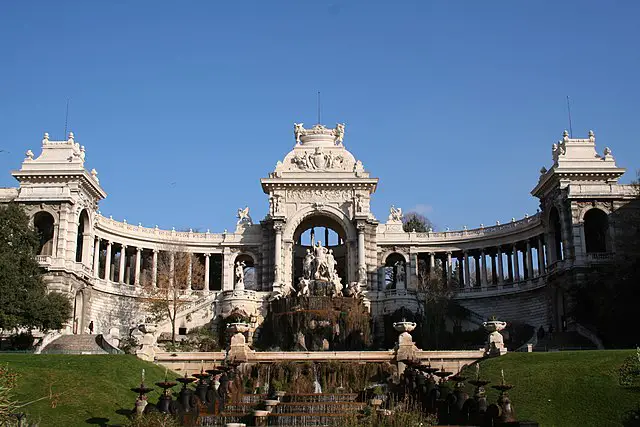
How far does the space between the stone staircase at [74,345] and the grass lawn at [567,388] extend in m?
30.1

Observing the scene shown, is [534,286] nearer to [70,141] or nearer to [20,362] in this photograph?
[70,141]

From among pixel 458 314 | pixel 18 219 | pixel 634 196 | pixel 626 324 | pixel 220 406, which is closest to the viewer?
pixel 220 406

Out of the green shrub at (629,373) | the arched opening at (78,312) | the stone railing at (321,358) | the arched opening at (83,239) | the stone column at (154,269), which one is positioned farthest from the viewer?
the stone column at (154,269)

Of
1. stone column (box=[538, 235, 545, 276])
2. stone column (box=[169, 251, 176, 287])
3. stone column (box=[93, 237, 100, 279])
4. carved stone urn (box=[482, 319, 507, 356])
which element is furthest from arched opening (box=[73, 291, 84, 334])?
stone column (box=[538, 235, 545, 276])

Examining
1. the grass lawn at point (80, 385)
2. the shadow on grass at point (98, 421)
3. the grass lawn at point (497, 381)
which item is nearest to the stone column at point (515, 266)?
the grass lawn at point (497, 381)

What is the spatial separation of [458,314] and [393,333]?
6263mm

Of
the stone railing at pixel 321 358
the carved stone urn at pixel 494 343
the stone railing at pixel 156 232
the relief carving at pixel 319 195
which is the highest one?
the relief carving at pixel 319 195

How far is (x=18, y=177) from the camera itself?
2729 inches

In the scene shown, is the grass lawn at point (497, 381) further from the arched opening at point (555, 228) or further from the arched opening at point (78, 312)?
the arched opening at point (555, 228)

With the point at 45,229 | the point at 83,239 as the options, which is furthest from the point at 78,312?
the point at 45,229

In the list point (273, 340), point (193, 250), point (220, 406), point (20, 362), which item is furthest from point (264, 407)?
point (193, 250)

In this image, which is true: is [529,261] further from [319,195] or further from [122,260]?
[122,260]

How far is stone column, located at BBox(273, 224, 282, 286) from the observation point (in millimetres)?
77775

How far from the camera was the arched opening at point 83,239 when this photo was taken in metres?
72.1
